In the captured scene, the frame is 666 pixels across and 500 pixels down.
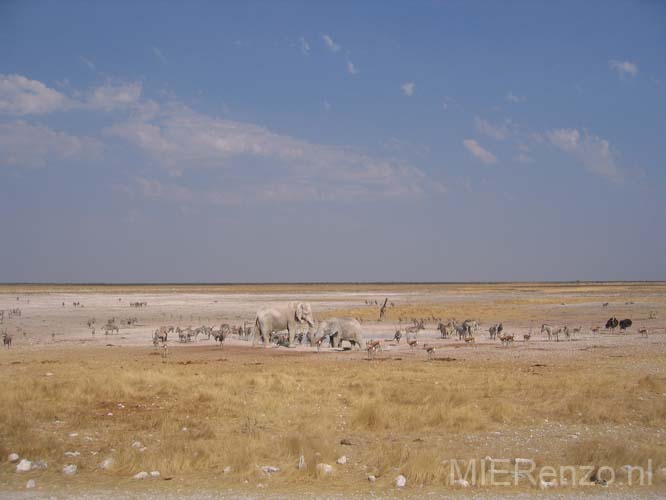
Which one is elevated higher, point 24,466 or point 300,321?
point 300,321

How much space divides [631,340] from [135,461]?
25548 millimetres

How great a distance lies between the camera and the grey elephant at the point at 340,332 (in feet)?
92.0

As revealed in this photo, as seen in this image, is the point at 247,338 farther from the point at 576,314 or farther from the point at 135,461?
the point at 576,314

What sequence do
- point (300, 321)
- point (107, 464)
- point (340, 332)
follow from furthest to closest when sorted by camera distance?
point (300, 321) < point (340, 332) < point (107, 464)

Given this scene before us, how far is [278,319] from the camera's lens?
3039 cm

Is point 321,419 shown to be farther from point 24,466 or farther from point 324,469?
point 24,466

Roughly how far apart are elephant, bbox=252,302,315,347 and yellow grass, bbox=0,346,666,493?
9822 mm

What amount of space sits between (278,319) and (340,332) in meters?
3.89

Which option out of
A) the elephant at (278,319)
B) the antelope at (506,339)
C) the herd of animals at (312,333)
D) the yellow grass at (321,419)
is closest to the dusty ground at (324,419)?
the yellow grass at (321,419)

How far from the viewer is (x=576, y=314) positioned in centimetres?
4784

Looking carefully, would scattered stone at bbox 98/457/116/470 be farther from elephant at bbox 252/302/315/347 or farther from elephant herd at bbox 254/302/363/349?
elephant at bbox 252/302/315/347

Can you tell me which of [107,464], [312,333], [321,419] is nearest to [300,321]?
[312,333]

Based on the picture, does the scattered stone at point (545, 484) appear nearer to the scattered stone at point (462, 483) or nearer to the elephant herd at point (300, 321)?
the scattered stone at point (462, 483)

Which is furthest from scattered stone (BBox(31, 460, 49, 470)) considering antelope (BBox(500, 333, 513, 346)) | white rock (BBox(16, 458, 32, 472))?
antelope (BBox(500, 333, 513, 346))
